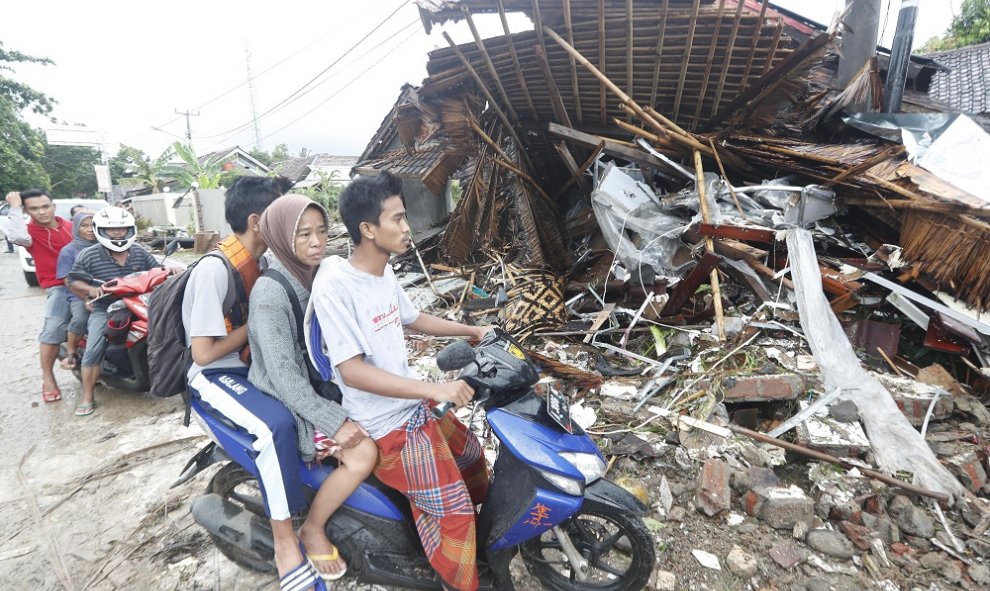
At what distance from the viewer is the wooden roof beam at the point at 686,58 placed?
449 centimetres

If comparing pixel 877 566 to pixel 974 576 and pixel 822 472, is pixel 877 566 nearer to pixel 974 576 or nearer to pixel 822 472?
pixel 974 576

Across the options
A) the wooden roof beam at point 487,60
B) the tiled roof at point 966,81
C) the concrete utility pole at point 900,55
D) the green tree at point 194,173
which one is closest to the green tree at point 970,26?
the tiled roof at point 966,81

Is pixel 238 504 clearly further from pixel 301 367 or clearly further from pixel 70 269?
pixel 70 269

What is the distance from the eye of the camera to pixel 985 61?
9.80m

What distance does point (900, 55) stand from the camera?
5.65 m

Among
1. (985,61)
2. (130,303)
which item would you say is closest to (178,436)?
(130,303)

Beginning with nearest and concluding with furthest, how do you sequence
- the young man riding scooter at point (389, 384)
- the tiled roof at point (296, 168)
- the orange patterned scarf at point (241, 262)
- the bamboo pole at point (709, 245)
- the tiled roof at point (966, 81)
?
the young man riding scooter at point (389, 384) < the orange patterned scarf at point (241, 262) < the bamboo pole at point (709, 245) < the tiled roof at point (966, 81) < the tiled roof at point (296, 168)

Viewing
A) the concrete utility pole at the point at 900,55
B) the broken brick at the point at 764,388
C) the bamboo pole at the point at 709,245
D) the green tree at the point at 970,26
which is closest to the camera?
the broken brick at the point at 764,388

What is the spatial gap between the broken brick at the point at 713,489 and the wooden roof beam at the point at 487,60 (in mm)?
4720

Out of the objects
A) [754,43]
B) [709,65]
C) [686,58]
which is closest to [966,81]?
[754,43]

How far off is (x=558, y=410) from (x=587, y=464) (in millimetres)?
238

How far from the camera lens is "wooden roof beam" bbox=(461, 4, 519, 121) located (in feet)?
16.0

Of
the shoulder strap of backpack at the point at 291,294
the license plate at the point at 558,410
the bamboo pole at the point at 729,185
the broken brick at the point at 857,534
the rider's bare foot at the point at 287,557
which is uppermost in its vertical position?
the bamboo pole at the point at 729,185

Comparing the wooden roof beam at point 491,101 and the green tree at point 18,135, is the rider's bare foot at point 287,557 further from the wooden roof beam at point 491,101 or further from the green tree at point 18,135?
the green tree at point 18,135
